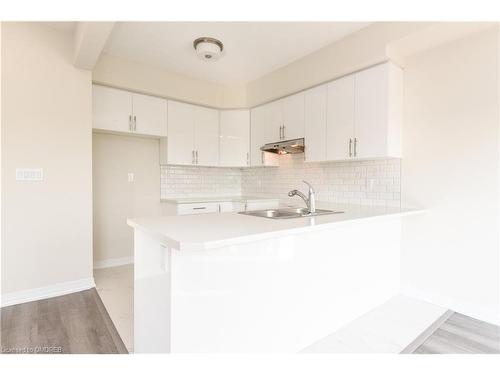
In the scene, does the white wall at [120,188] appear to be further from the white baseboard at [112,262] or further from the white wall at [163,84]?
the white wall at [163,84]

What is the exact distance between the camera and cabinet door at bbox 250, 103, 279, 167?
12.3 feet

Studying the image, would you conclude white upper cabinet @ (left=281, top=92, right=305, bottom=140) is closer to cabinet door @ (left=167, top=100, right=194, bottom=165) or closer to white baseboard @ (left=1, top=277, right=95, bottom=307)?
cabinet door @ (left=167, top=100, right=194, bottom=165)

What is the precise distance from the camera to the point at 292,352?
171cm

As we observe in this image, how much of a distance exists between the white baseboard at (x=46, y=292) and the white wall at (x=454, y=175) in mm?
3164

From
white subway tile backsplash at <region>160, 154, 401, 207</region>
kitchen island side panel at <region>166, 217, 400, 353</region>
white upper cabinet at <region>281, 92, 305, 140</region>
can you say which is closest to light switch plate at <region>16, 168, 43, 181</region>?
white subway tile backsplash at <region>160, 154, 401, 207</region>

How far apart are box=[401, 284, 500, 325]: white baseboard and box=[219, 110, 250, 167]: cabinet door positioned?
8.23 feet

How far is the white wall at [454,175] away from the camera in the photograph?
2170mm

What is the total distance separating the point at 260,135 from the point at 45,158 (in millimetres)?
2450

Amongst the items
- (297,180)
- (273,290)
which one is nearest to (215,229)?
(273,290)

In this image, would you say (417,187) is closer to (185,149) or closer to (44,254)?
(185,149)

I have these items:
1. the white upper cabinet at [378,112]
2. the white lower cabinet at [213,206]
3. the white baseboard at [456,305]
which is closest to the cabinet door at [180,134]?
the white lower cabinet at [213,206]

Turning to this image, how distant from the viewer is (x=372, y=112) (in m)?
2.58

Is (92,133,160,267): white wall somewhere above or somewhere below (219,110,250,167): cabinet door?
below

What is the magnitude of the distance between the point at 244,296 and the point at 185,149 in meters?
2.69
